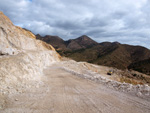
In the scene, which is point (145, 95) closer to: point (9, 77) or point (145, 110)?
point (145, 110)

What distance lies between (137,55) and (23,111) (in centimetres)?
12082

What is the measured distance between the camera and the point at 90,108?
502 cm

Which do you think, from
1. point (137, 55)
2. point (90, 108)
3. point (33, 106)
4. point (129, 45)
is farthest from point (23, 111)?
point (129, 45)

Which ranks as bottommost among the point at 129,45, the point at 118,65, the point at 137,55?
the point at 118,65

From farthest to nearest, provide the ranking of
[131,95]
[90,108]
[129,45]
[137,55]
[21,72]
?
[129,45]
[137,55]
[21,72]
[131,95]
[90,108]

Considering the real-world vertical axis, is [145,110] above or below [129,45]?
below

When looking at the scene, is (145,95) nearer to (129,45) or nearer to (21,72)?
(21,72)

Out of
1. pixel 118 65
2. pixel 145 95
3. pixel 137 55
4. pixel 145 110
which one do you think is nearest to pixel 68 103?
pixel 145 110

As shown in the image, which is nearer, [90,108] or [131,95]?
[90,108]

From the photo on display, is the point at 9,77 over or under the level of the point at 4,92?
over

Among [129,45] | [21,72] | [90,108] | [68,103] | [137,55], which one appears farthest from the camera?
[129,45]

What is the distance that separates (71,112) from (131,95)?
4018mm

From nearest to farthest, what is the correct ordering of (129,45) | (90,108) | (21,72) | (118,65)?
1. (90,108)
2. (21,72)
3. (118,65)
4. (129,45)

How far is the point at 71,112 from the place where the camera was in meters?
4.71
